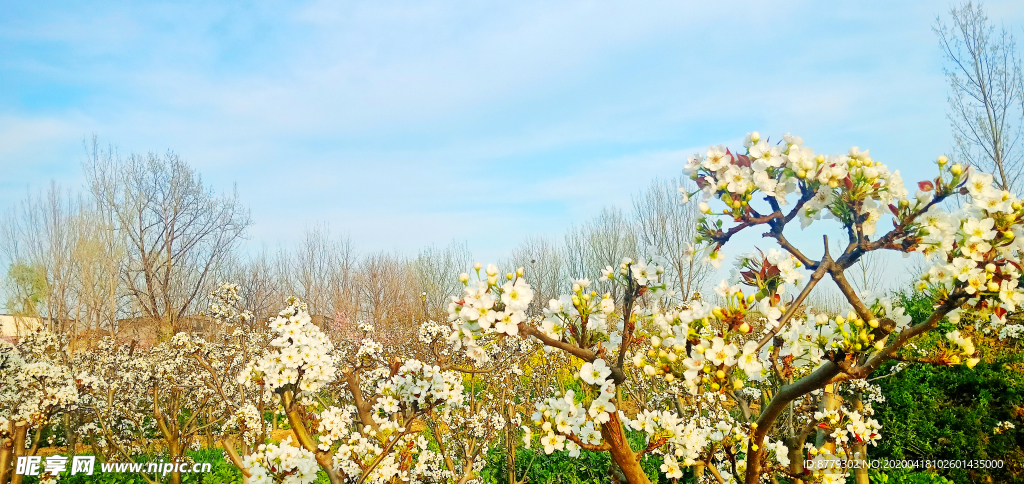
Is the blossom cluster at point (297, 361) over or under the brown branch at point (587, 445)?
over

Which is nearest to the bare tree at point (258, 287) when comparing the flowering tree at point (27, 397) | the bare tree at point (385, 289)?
the bare tree at point (385, 289)

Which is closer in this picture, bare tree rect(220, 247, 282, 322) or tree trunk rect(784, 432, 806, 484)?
tree trunk rect(784, 432, 806, 484)

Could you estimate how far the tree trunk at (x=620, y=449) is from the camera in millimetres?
1609

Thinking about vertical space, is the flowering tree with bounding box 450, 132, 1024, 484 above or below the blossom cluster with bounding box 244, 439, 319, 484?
above

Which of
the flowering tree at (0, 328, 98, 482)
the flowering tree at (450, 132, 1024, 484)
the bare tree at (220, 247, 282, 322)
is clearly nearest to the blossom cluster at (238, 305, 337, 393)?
the flowering tree at (450, 132, 1024, 484)

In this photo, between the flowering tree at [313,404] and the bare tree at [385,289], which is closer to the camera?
the flowering tree at [313,404]

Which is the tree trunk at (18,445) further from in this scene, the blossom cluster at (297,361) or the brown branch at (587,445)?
the brown branch at (587,445)

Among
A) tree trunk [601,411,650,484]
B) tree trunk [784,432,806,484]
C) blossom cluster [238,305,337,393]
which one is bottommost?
tree trunk [784,432,806,484]

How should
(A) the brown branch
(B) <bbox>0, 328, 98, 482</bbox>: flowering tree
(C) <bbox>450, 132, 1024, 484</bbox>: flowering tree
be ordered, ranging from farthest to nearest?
1. (B) <bbox>0, 328, 98, 482</bbox>: flowering tree
2. (A) the brown branch
3. (C) <bbox>450, 132, 1024, 484</bbox>: flowering tree

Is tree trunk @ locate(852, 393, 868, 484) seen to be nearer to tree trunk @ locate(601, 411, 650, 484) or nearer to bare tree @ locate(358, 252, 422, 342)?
tree trunk @ locate(601, 411, 650, 484)

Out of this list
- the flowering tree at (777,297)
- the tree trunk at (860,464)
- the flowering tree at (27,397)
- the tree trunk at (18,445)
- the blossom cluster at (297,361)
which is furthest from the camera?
the tree trunk at (18,445)

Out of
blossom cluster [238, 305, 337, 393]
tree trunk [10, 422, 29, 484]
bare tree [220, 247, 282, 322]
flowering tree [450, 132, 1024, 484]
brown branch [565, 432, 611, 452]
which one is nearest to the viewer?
flowering tree [450, 132, 1024, 484]

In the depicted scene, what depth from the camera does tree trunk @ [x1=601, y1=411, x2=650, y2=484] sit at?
1.61 meters

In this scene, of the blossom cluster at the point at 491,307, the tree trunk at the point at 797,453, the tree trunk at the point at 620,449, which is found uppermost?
the blossom cluster at the point at 491,307
